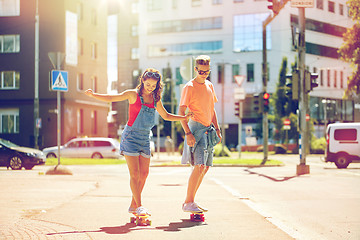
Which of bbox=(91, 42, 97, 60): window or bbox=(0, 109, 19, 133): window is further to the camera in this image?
bbox=(91, 42, 97, 60): window

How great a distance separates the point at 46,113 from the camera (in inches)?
1670

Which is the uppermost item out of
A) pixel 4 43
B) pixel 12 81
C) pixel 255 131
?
pixel 4 43

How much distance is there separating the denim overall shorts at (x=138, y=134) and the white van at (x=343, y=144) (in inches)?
681

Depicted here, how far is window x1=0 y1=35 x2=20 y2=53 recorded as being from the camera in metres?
42.7

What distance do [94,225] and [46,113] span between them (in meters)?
37.7

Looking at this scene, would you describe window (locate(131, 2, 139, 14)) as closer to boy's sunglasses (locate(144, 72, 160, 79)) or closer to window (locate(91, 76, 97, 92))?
window (locate(91, 76, 97, 92))

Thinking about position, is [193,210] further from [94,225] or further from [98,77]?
[98,77]

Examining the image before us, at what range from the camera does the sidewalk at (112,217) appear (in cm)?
531

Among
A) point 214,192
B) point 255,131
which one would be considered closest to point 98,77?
point 255,131

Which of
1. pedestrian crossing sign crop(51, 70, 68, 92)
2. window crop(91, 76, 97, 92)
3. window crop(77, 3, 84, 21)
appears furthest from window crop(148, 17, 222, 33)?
pedestrian crossing sign crop(51, 70, 68, 92)

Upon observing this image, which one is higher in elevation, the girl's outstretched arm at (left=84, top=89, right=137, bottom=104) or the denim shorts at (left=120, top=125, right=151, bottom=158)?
the girl's outstretched arm at (left=84, top=89, right=137, bottom=104)

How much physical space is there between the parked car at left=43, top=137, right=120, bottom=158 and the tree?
42.8ft

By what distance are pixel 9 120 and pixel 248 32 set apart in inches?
1137

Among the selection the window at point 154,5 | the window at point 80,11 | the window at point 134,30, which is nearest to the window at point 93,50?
the window at point 80,11
